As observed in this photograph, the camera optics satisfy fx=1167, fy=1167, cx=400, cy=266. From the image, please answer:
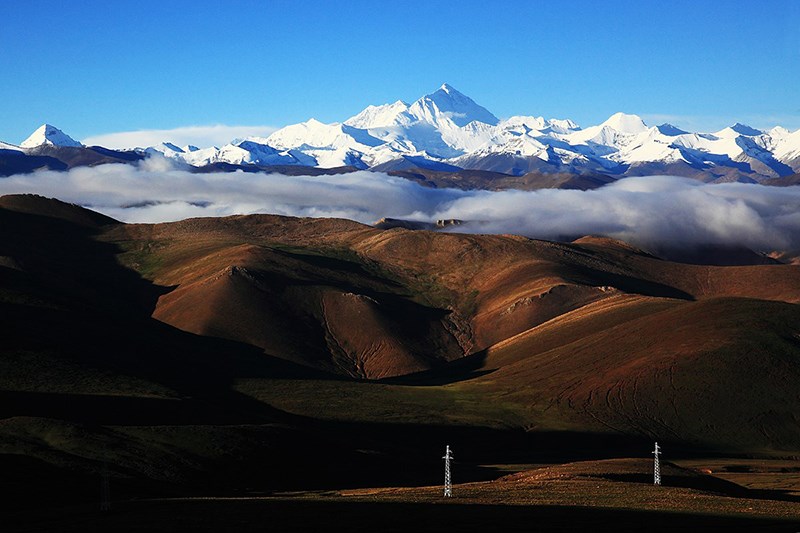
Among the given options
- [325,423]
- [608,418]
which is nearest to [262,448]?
[325,423]

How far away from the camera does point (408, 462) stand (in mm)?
141750

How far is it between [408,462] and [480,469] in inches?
348

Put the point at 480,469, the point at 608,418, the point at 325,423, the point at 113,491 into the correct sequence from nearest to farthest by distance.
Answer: the point at 113,491
the point at 480,469
the point at 325,423
the point at 608,418

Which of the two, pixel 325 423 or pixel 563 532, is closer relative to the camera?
pixel 563 532

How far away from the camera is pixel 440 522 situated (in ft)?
220

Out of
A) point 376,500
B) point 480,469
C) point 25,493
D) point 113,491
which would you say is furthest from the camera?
point 480,469

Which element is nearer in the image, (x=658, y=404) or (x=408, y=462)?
(x=408, y=462)

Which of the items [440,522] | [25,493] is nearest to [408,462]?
[25,493]

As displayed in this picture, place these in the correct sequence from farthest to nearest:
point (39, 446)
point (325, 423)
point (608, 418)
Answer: point (608, 418) → point (325, 423) → point (39, 446)

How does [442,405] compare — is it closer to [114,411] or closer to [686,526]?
[114,411]

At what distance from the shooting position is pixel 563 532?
6278 centimetres

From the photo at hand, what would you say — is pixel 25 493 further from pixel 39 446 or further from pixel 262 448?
pixel 262 448

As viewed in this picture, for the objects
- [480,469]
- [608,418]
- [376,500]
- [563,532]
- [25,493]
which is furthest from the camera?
[608,418]

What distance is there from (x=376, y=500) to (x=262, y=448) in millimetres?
50643
